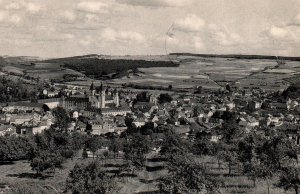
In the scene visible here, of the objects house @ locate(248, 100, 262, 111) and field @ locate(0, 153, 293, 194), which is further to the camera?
house @ locate(248, 100, 262, 111)

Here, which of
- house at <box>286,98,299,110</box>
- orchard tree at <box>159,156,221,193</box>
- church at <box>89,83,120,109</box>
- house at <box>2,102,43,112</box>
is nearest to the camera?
orchard tree at <box>159,156,221,193</box>

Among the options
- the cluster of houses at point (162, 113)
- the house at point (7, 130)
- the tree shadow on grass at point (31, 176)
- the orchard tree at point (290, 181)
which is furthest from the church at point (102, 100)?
the orchard tree at point (290, 181)

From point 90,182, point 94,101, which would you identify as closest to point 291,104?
point 94,101

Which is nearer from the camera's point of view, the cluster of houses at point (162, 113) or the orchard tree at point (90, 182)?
the orchard tree at point (90, 182)

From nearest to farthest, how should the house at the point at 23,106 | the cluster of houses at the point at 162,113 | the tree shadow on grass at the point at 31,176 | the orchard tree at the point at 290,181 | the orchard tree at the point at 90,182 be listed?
1. the orchard tree at the point at 90,182
2. the orchard tree at the point at 290,181
3. the tree shadow on grass at the point at 31,176
4. the cluster of houses at the point at 162,113
5. the house at the point at 23,106

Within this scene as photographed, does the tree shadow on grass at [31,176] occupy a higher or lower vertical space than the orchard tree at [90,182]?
lower

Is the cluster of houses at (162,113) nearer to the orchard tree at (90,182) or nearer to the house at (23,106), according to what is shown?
the house at (23,106)

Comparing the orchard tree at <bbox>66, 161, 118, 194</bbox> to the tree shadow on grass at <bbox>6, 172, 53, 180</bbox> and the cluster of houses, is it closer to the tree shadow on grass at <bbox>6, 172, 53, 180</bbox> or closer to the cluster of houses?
the tree shadow on grass at <bbox>6, 172, 53, 180</bbox>

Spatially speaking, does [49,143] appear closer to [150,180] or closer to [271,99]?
[150,180]

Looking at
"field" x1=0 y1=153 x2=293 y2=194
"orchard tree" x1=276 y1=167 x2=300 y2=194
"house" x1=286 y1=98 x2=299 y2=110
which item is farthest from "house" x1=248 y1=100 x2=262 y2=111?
"orchard tree" x1=276 y1=167 x2=300 y2=194

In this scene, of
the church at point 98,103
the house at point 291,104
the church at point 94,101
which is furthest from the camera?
the church at point 94,101

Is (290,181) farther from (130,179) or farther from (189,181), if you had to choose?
(130,179)
